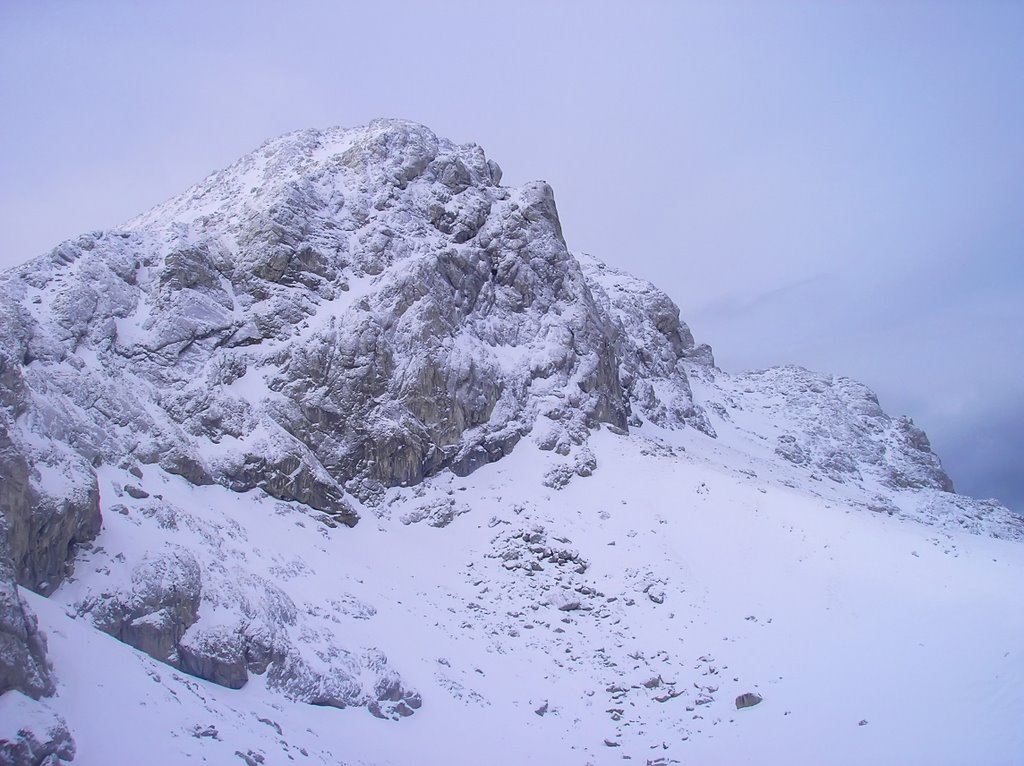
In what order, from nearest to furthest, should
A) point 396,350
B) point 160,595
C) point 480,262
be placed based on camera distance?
point 160,595, point 396,350, point 480,262

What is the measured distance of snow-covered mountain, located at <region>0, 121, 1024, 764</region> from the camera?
19.5 meters

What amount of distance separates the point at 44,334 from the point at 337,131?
29104mm

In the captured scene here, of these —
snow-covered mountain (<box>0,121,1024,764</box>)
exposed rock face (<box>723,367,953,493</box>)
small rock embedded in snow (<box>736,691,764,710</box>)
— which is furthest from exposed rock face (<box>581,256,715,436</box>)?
small rock embedded in snow (<box>736,691,764,710</box>)

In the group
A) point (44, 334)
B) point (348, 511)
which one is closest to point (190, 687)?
point (348, 511)

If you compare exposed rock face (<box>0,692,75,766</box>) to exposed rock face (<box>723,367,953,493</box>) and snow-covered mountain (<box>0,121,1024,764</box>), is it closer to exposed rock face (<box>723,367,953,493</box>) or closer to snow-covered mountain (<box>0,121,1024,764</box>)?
snow-covered mountain (<box>0,121,1024,764</box>)

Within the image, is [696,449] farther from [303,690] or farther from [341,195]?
[303,690]

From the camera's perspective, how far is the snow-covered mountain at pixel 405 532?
1950 cm

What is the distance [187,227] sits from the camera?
1636 inches

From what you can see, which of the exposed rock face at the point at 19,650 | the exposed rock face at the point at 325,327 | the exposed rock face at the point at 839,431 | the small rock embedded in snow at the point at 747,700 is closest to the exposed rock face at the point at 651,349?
the exposed rock face at the point at 325,327

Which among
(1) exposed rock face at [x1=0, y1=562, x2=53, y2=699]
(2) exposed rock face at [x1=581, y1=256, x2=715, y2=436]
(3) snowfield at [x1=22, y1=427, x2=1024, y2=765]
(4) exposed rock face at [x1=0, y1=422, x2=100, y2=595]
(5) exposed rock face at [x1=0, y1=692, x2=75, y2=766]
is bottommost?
(5) exposed rock face at [x1=0, y1=692, x2=75, y2=766]

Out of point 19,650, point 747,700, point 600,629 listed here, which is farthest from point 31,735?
point 600,629

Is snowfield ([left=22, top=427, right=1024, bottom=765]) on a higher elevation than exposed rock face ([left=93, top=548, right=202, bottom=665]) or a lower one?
higher

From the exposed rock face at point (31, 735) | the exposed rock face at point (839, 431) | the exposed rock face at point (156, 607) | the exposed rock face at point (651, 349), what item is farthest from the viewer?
the exposed rock face at point (839, 431)

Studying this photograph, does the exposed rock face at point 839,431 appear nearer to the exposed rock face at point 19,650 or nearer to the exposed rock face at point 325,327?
the exposed rock face at point 325,327
